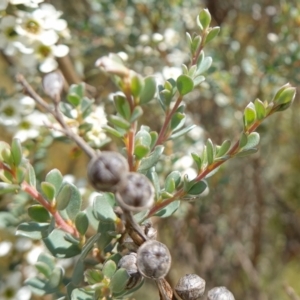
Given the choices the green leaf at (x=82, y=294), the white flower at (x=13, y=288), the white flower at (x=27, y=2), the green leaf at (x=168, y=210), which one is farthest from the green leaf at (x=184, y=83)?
the white flower at (x=13, y=288)

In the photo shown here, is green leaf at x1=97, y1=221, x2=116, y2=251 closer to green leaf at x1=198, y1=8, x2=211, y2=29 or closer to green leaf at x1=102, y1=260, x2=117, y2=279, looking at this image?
Result: green leaf at x1=102, y1=260, x2=117, y2=279

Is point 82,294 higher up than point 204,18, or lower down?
lower down

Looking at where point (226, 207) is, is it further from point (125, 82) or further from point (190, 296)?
point (125, 82)

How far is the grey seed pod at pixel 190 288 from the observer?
1.46 feet

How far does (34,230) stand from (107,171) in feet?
0.64

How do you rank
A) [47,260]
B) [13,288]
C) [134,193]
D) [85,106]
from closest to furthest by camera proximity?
1. [134,193]
2. [47,260]
3. [85,106]
4. [13,288]

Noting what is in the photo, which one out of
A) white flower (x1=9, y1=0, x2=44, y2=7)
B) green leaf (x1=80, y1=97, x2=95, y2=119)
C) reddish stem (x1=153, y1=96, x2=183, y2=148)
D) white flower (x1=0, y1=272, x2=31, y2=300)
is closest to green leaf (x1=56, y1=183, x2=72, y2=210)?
reddish stem (x1=153, y1=96, x2=183, y2=148)

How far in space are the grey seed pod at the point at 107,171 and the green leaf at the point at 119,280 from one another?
4.4 inches

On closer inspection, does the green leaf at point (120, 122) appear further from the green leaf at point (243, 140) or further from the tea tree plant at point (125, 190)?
the green leaf at point (243, 140)

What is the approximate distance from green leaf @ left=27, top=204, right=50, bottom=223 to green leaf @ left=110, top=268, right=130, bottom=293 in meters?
0.10

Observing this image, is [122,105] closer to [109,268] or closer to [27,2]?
[109,268]

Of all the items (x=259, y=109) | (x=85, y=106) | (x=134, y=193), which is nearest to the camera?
(x=134, y=193)

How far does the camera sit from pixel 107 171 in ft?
1.17

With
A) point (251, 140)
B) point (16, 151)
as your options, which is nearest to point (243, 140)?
point (251, 140)
